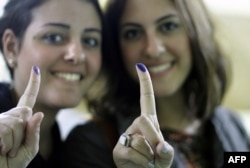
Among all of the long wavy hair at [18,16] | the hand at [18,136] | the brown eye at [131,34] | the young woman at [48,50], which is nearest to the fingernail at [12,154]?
the hand at [18,136]

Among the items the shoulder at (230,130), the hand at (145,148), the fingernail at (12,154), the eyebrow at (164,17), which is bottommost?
the shoulder at (230,130)

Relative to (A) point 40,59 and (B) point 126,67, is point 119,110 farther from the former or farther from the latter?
(A) point 40,59

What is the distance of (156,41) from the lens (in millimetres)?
738

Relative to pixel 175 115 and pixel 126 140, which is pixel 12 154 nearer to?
pixel 126 140

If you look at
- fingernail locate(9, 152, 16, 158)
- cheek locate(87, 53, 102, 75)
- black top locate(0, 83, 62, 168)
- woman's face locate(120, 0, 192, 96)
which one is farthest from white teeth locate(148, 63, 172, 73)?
fingernail locate(9, 152, 16, 158)

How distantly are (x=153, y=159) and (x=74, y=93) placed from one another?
212 millimetres

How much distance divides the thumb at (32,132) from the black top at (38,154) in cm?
14

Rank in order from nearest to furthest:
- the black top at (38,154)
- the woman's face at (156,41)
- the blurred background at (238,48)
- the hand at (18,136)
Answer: the hand at (18,136), the black top at (38,154), the woman's face at (156,41), the blurred background at (238,48)

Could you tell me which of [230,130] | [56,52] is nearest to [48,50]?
[56,52]

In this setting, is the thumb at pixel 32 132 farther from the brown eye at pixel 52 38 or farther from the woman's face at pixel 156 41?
the woman's face at pixel 156 41

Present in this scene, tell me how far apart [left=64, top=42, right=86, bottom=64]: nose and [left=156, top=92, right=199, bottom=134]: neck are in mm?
224

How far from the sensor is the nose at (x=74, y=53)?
2.14 feet

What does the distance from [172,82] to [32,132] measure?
0.37 metres

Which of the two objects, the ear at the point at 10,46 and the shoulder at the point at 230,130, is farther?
the shoulder at the point at 230,130
